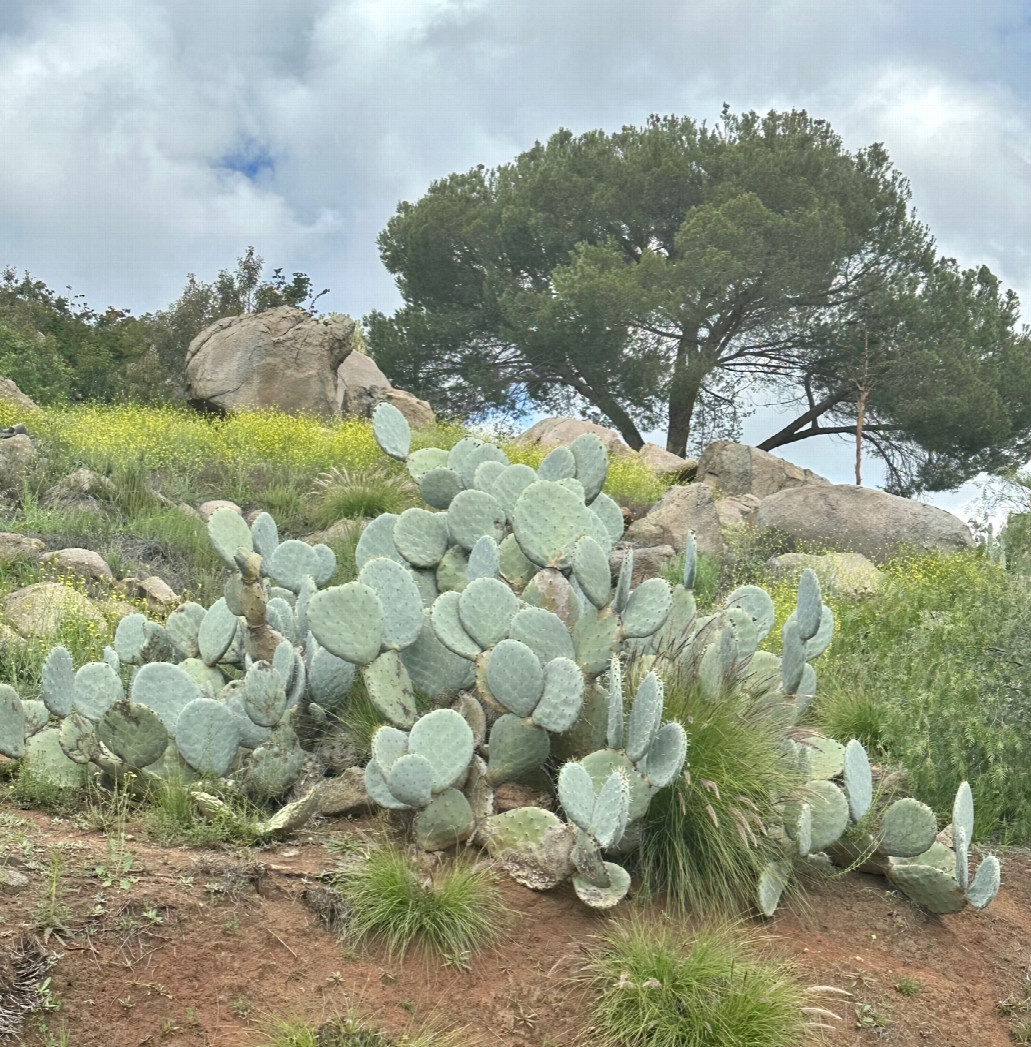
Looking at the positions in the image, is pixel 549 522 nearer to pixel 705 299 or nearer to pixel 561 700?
pixel 561 700

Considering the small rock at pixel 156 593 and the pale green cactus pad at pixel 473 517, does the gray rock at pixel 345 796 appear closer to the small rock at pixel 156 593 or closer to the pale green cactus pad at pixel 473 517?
the pale green cactus pad at pixel 473 517

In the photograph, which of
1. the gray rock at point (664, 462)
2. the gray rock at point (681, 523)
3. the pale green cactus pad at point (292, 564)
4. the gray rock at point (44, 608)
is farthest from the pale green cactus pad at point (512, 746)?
the gray rock at point (664, 462)

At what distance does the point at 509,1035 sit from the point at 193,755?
5.15ft

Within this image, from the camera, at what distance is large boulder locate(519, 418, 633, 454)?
16.1 meters

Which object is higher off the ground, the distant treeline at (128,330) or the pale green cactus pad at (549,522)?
the distant treeline at (128,330)

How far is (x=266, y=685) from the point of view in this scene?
4.19m

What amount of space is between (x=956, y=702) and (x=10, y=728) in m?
4.00

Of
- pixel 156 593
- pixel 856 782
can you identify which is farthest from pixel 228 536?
pixel 156 593

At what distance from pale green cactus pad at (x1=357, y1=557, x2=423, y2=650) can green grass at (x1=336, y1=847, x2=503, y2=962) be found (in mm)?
891

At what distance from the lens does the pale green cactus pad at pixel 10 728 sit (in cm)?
447

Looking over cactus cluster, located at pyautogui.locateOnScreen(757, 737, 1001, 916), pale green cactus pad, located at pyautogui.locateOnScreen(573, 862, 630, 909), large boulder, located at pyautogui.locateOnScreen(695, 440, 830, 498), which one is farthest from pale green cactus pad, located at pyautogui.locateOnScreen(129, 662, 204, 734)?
large boulder, located at pyautogui.locateOnScreen(695, 440, 830, 498)

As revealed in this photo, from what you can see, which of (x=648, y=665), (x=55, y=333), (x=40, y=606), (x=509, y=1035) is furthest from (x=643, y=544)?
(x=55, y=333)

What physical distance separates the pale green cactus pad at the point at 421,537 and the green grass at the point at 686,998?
202 cm

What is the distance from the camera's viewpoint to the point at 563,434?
54.5ft
